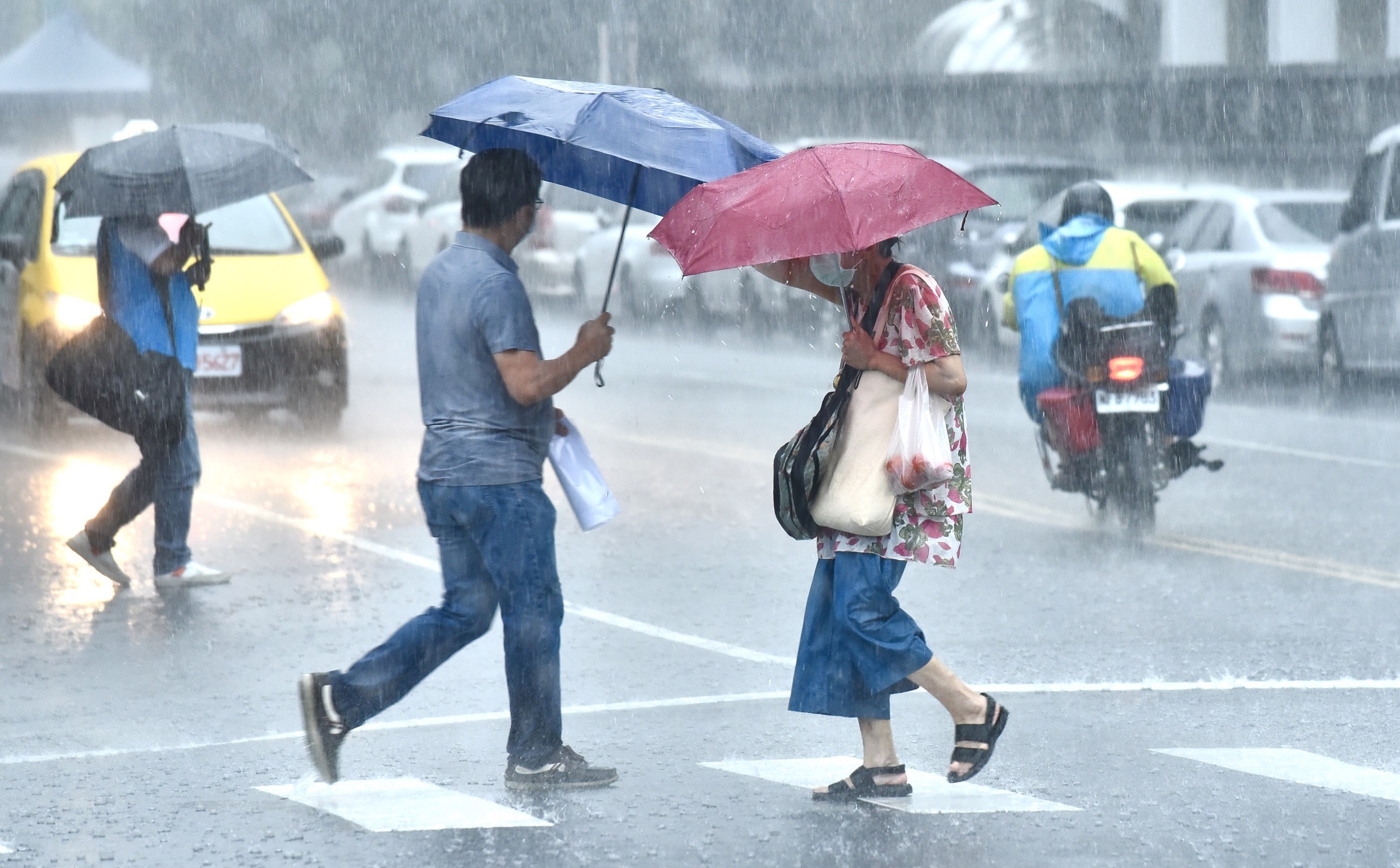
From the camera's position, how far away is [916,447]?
5.58m

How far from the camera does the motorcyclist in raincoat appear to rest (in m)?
10.1

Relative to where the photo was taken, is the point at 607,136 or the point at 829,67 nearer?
the point at 607,136

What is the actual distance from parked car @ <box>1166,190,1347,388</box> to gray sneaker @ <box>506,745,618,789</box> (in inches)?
469

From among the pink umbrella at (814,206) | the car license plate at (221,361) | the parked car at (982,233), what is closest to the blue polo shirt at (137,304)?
the pink umbrella at (814,206)

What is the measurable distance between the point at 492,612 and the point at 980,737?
1.31 m

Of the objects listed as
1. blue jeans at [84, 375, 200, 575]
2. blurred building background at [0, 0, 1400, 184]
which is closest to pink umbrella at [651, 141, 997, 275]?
blue jeans at [84, 375, 200, 575]

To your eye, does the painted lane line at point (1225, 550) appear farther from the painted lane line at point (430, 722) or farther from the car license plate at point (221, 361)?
the car license plate at point (221, 361)

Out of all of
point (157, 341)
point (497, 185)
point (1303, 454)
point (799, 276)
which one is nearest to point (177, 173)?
point (157, 341)

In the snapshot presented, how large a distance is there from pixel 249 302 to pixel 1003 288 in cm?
507

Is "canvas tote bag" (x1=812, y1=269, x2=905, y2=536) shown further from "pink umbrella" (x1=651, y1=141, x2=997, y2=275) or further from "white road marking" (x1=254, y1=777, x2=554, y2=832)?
"white road marking" (x1=254, y1=777, x2=554, y2=832)

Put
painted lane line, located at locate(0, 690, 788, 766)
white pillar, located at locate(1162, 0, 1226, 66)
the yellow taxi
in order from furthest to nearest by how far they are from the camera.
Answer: white pillar, located at locate(1162, 0, 1226, 66)
the yellow taxi
painted lane line, located at locate(0, 690, 788, 766)

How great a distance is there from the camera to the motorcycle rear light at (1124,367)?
400 inches

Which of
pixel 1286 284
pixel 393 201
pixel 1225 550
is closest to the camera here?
pixel 1225 550

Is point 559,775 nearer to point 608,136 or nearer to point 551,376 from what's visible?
point 551,376
